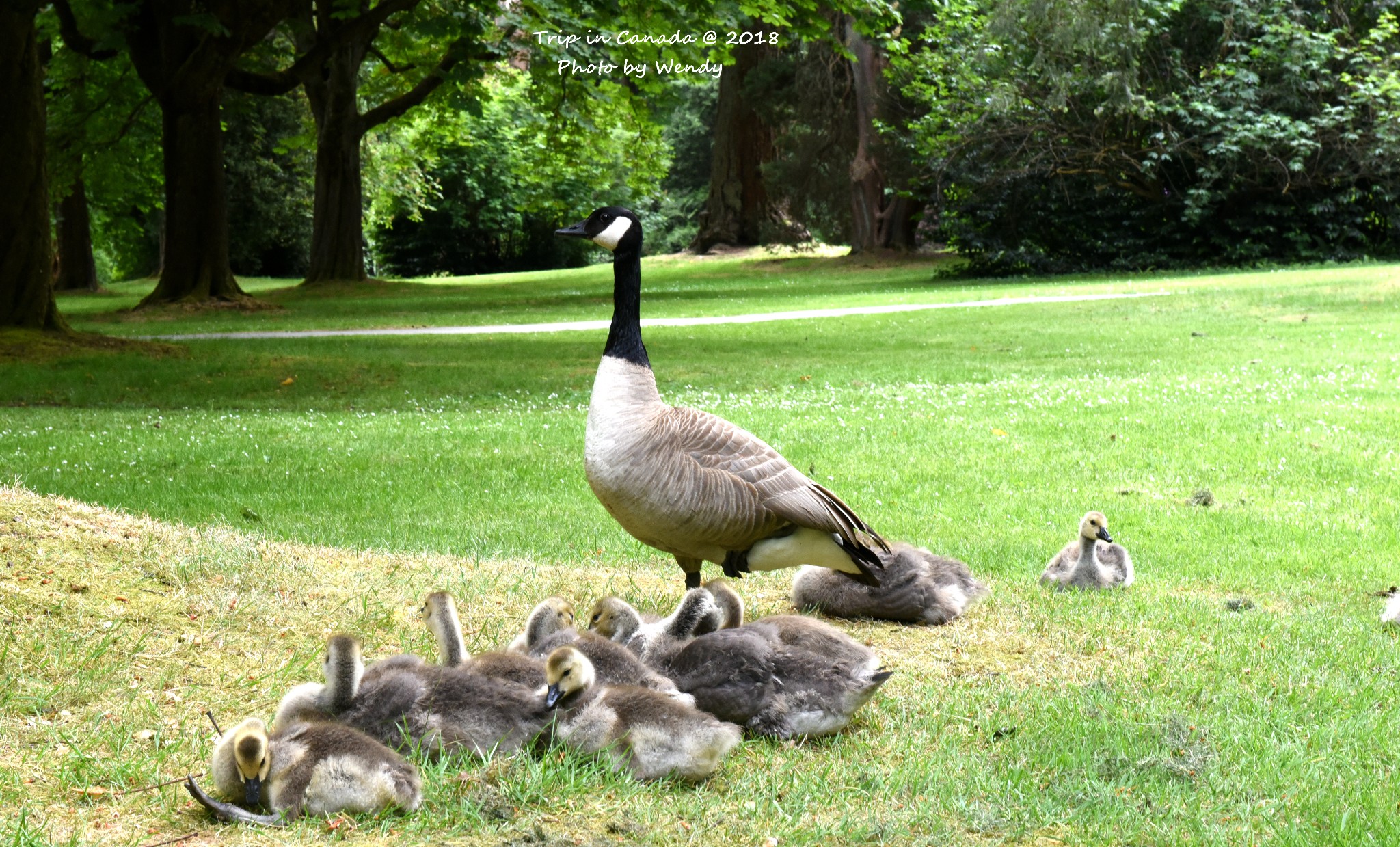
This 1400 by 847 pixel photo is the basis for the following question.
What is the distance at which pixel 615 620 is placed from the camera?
518 cm

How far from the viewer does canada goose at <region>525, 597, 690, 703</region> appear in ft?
14.9

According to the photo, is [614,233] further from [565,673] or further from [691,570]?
[565,673]

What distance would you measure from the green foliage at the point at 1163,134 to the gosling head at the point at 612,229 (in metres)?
31.0

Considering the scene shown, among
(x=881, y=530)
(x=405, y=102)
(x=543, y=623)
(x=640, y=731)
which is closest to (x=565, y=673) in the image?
(x=640, y=731)

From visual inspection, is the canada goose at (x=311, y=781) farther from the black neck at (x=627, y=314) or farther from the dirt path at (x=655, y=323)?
the dirt path at (x=655, y=323)

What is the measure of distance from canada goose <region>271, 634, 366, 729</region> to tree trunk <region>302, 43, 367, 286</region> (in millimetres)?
32693

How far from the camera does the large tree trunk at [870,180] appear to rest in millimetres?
43125

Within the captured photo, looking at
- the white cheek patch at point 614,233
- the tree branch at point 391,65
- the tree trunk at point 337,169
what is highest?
the tree branch at point 391,65

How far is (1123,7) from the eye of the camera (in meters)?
33.7

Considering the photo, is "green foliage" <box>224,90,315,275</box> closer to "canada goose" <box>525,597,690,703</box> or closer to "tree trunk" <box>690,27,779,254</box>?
"tree trunk" <box>690,27,779,254</box>

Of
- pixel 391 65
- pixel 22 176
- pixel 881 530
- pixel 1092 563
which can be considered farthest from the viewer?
pixel 391 65

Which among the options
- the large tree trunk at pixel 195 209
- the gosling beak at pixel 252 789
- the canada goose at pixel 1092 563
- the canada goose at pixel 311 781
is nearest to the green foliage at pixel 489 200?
the large tree trunk at pixel 195 209

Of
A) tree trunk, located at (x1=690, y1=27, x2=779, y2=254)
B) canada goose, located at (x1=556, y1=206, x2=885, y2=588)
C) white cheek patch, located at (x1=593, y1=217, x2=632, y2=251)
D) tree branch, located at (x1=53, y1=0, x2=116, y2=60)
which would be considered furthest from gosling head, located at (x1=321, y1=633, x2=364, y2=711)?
tree trunk, located at (x1=690, y1=27, x2=779, y2=254)

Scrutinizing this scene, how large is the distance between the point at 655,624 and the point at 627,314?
1697 mm
